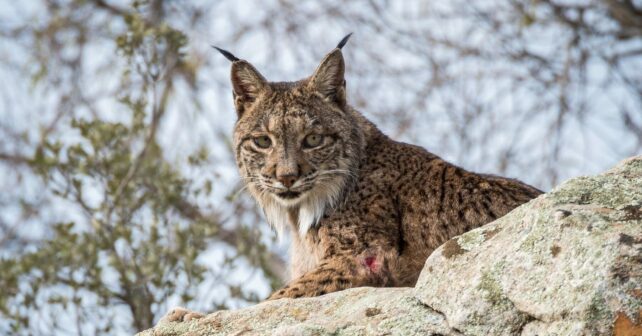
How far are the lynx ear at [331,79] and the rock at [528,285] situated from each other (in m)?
2.70

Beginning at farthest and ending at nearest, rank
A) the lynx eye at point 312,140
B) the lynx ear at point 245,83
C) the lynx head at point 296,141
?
the lynx ear at point 245,83, the lynx eye at point 312,140, the lynx head at point 296,141

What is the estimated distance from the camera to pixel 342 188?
721 centimetres

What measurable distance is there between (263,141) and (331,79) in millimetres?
659

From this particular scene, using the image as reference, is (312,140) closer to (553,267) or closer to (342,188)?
(342,188)

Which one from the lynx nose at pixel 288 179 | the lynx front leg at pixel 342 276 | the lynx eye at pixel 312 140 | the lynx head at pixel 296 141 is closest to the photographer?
the lynx front leg at pixel 342 276

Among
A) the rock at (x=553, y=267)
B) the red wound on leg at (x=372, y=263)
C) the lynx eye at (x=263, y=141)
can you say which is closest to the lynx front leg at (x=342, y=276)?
the red wound on leg at (x=372, y=263)

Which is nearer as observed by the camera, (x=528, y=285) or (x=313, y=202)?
(x=528, y=285)

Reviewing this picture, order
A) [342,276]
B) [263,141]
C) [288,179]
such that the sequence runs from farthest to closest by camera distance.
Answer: [263,141] → [288,179] → [342,276]

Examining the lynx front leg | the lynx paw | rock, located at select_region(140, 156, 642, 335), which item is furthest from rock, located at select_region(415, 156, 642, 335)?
the lynx front leg

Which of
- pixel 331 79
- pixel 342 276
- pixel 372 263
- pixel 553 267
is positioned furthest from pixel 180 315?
pixel 331 79

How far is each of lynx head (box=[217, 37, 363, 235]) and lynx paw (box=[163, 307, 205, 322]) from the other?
178cm

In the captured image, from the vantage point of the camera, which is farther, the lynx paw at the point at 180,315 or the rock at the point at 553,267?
the lynx paw at the point at 180,315

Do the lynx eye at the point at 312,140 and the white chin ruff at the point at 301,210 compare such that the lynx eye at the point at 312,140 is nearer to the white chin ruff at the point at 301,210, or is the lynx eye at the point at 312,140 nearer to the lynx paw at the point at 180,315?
the white chin ruff at the point at 301,210

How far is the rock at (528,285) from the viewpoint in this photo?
395cm
